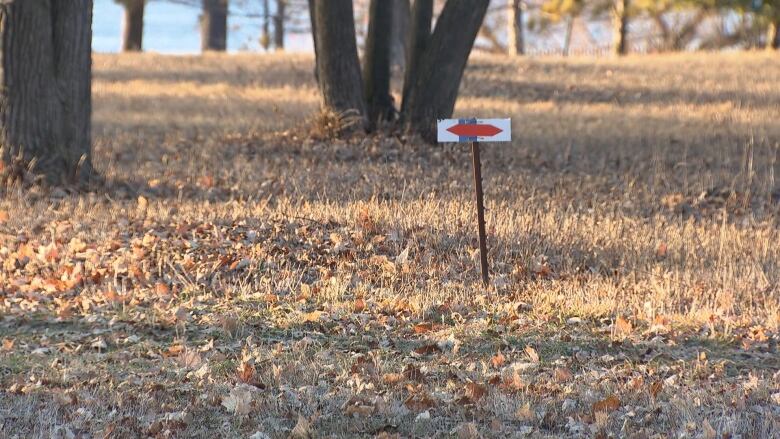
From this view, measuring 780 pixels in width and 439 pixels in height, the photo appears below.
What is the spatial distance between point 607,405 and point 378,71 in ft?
35.2

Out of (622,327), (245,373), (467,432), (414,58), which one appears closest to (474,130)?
(622,327)

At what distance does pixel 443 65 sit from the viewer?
50.5 ft

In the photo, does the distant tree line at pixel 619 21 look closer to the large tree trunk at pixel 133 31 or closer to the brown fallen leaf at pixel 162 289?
the large tree trunk at pixel 133 31

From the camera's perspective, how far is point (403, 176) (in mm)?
13203

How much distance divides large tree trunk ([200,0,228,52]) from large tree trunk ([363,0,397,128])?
2031 cm

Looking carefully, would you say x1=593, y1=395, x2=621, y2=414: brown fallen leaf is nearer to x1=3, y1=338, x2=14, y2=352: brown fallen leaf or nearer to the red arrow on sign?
the red arrow on sign

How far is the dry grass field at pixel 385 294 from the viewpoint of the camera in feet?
19.3

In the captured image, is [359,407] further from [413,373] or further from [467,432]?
[413,373]

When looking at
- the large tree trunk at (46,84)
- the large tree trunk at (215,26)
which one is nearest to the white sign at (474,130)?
the large tree trunk at (46,84)

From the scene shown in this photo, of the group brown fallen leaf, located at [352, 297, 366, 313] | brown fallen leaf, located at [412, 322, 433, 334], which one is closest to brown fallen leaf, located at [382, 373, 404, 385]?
brown fallen leaf, located at [412, 322, 433, 334]

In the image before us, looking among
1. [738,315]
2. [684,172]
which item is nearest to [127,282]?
[738,315]

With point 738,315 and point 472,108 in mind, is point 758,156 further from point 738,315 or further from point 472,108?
point 738,315

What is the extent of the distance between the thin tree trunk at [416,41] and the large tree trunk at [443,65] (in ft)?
0.32

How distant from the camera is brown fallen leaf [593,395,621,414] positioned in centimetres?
591
